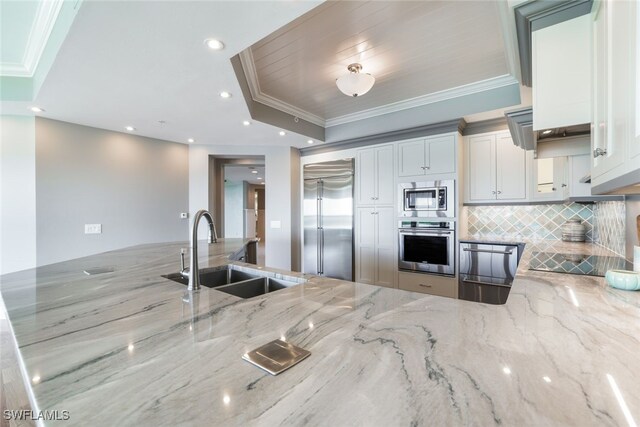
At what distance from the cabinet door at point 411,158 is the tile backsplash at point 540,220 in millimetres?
847

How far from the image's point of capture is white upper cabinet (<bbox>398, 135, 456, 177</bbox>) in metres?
3.26

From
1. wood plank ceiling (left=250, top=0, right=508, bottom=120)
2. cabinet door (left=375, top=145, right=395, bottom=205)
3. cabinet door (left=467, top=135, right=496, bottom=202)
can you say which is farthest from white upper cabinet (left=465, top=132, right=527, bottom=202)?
cabinet door (left=375, top=145, right=395, bottom=205)

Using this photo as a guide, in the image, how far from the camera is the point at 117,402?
0.51 m

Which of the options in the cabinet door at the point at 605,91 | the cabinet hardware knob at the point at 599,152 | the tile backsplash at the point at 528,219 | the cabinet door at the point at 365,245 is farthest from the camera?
the cabinet door at the point at 365,245

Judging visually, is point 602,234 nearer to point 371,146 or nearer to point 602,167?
point 602,167

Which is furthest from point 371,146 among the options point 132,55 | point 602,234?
point 132,55

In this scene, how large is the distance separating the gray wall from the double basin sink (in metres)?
2.69

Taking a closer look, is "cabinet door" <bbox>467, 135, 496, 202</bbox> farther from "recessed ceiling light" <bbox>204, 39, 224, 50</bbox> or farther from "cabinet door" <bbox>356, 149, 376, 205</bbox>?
"recessed ceiling light" <bbox>204, 39, 224, 50</bbox>

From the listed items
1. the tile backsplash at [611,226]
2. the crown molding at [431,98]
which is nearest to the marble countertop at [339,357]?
the tile backsplash at [611,226]

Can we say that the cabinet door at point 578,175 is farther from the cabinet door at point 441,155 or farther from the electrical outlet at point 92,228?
the electrical outlet at point 92,228

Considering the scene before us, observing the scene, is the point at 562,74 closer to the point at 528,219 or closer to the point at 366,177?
the point at 528,219

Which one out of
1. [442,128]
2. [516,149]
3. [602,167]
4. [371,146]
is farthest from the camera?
[371,146]

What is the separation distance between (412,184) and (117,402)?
11.2ft

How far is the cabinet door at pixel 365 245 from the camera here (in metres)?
3.84
